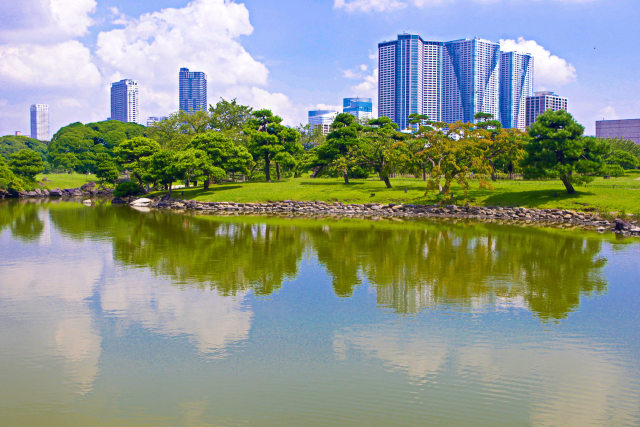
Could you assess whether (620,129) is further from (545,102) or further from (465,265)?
(465,265)

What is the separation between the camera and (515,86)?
602 ft

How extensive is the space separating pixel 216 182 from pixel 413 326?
5197cm

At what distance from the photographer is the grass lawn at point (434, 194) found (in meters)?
35.0

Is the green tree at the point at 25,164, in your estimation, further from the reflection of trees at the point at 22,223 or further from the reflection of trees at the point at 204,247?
the reflection of trees at the point at 204,247

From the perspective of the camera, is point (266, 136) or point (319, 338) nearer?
point (319, 338)

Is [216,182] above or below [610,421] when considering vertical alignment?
above

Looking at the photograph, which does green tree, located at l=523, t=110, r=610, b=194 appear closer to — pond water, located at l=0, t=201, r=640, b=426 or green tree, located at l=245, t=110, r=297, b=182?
pond water, located at l=0, t=201, r=640, b=426

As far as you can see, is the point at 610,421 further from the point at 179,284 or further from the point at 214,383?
the point at 179,284

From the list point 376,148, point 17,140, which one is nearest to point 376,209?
point 376,148

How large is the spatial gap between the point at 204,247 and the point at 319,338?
13438mm

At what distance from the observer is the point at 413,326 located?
1148cm

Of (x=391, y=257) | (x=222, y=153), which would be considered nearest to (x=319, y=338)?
(x=391, y=257)

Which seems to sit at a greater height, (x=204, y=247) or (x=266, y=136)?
(x=266, y=136)

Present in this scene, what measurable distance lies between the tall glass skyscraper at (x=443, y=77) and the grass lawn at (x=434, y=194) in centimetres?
13014
